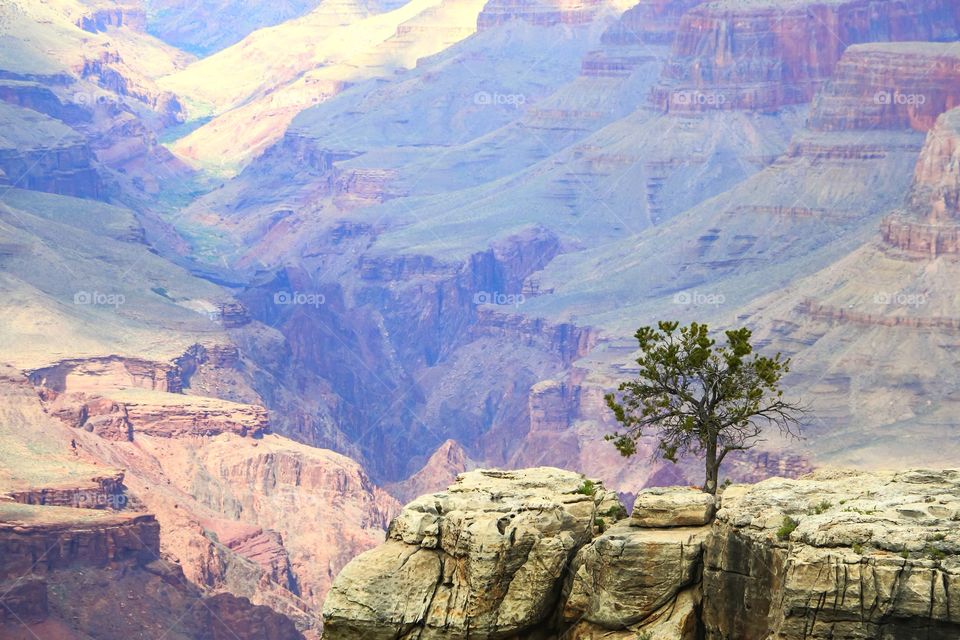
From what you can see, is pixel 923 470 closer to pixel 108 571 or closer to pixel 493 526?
pixel 493 526

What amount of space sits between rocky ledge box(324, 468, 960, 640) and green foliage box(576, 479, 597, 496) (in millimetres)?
122

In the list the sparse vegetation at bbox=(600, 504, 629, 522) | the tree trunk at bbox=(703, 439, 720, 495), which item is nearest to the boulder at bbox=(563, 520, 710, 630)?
the sparse vegetation at bbox=(600, 504, 629, 522)

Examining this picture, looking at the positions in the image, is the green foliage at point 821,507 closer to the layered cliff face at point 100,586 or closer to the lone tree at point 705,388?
the lone tree at point 705,388

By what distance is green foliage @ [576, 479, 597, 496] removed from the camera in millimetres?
48406

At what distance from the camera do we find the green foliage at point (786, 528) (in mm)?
43219

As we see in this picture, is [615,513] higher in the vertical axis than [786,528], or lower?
lower

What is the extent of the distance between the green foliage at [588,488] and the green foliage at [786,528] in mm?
5760

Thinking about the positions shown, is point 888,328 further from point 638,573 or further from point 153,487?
point 638,573

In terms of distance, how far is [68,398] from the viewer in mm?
172125

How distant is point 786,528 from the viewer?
142ft

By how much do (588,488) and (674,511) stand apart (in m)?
2.86

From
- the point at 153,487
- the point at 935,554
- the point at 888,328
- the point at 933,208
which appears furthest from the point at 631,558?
the point at 933,208

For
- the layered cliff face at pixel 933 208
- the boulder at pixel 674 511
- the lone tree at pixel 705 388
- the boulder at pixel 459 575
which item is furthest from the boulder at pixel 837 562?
the layered cliff face at pixel 933 208

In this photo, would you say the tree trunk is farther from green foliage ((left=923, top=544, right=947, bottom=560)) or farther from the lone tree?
green foliage ((left=923, top=544, right=947, bottom=560))
